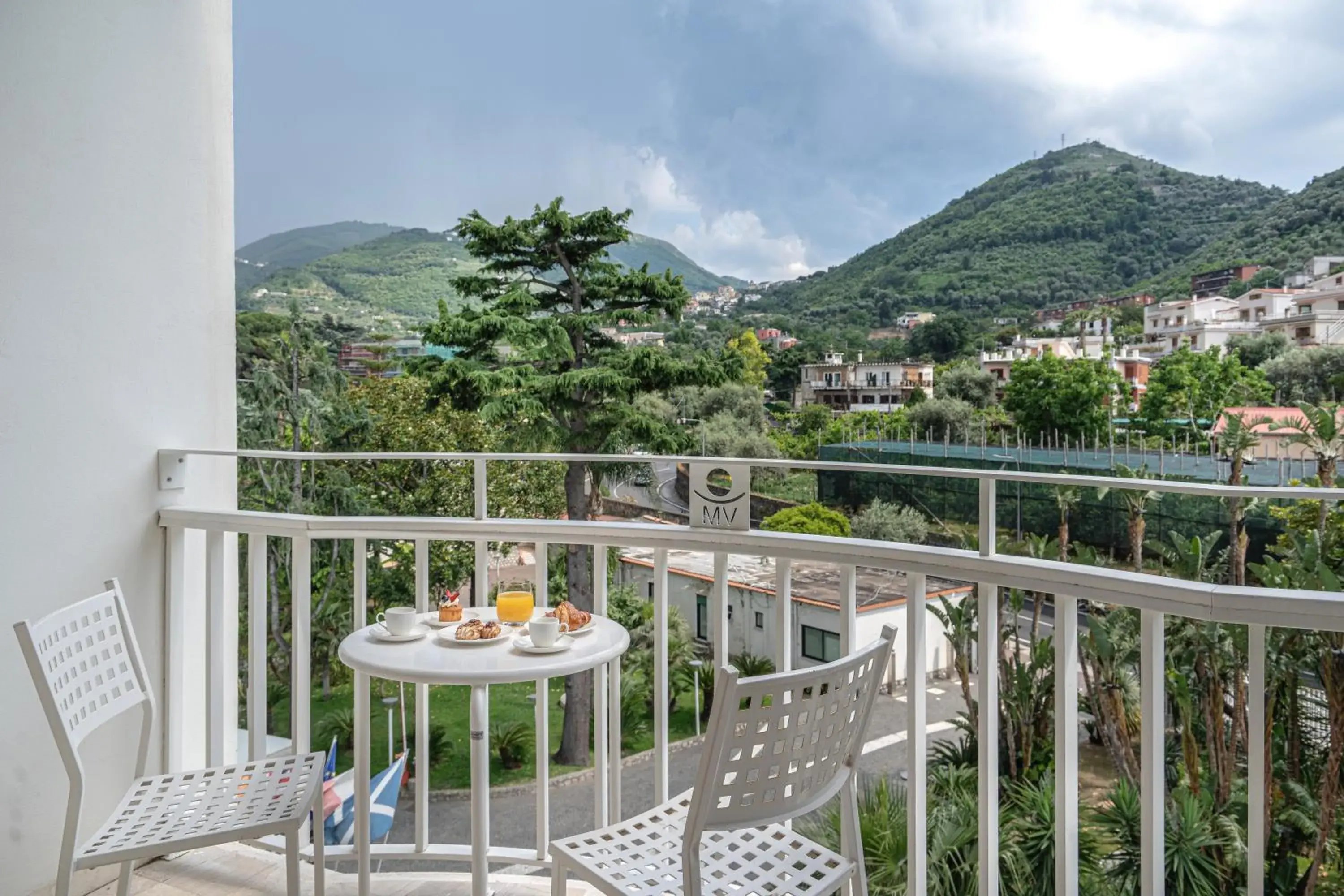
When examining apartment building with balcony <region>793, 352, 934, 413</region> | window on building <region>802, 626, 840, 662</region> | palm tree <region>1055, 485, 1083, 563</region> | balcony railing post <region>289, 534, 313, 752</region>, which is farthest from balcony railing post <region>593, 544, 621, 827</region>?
apartment building with balcony <region>793, 352, 934, 413</region>

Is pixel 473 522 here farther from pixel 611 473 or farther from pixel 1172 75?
pixel 1172 75

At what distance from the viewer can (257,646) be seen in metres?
2.06

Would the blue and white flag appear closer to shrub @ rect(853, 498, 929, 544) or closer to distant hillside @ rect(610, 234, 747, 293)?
shrub @ rect(853, 498, 929, 544)

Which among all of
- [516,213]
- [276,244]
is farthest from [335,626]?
[276,244]

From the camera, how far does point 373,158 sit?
65.9 feet

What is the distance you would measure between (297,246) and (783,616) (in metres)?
15.9

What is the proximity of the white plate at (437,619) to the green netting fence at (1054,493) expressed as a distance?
20.8ft

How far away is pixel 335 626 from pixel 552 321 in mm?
5022

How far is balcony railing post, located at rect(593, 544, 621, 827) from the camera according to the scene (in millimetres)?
1904

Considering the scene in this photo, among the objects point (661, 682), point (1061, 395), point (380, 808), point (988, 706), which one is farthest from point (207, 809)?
point (1061, 395)

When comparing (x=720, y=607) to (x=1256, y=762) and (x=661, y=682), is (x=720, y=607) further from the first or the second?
(x=1256, y=762)

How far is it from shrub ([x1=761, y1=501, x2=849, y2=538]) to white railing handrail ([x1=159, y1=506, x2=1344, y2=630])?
10.5 m

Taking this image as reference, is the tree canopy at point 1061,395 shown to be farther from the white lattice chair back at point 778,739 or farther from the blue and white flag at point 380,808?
the white lattice chair back at point 778,739

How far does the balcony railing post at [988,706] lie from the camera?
→ 57.9 inches
